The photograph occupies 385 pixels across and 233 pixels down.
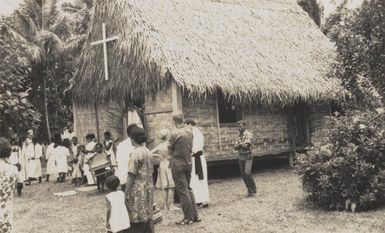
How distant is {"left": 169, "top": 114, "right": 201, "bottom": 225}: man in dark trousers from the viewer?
8.85 metres

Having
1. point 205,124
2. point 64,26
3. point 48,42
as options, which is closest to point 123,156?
point 205,124

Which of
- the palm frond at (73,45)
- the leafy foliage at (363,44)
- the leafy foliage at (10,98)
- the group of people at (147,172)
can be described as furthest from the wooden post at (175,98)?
the palm frond at (73,45)

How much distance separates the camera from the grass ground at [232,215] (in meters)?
8.25

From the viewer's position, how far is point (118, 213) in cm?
654

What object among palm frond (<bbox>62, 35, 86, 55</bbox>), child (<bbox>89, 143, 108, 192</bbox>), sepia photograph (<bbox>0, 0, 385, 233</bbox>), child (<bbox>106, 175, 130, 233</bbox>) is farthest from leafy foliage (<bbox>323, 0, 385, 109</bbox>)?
palm frond (<bbox>62, 35, 86, 55</bbox>)

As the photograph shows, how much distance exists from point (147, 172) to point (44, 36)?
17.8m

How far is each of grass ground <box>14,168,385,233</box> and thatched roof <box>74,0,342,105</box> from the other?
2922mm

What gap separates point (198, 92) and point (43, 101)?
1335 cm

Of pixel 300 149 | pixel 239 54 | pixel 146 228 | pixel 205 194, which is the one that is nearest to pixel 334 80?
pixel 300 149

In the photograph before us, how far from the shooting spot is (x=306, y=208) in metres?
9.55

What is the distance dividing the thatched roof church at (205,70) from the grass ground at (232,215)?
252cm

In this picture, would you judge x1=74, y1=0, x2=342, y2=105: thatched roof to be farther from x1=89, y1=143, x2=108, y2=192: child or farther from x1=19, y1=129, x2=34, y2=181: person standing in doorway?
x1=89, y1=143, x2=108, y2=192: child

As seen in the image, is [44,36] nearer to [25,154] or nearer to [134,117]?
[25,154]

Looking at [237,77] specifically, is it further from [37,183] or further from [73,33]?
[73,33]
